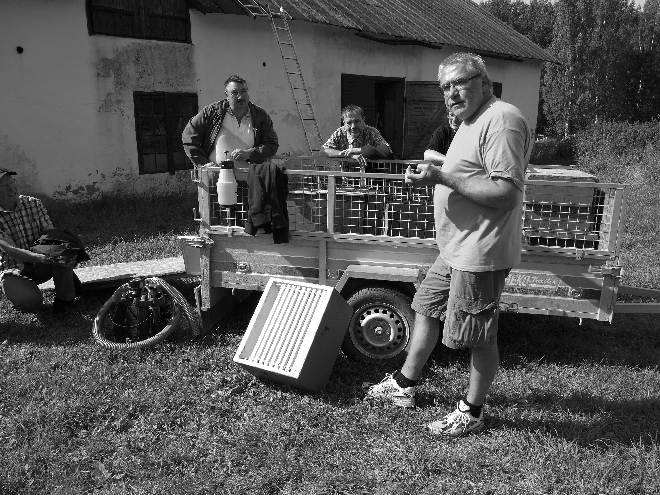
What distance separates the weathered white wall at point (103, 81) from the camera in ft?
30.3

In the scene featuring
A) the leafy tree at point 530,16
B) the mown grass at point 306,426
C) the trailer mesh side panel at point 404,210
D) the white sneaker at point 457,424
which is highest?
the leafy tree at point 530,16

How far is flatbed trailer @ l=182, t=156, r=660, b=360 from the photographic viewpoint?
377 centimetres

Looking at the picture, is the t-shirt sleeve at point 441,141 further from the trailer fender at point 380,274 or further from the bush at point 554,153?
the bush at point 554,153

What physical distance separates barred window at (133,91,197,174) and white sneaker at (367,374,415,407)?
859 centimetres

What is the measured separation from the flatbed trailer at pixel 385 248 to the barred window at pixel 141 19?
7.18m

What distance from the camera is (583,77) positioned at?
29.0 meters

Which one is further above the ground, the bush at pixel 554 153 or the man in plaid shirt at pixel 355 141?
the man in plaid shirt at pixel 355 141

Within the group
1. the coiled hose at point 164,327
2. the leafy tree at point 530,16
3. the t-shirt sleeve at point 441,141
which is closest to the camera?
the coiled hose at point 164,327

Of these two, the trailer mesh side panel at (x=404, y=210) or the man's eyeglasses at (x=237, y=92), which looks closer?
the trailer mesh side panel at (x=404, y=210)

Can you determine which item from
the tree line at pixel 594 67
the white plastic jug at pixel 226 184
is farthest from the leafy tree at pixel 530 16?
the white plastic jug at pixel 226 184

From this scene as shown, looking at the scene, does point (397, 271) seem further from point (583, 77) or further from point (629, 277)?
point (583, 77)

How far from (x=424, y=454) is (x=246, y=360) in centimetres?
133

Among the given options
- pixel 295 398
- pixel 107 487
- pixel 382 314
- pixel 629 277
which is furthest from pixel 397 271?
pixel 629 277

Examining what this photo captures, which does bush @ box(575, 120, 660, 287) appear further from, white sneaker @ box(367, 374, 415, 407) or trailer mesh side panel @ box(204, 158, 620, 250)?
white sneaker @ box(367, 374, 415, 407)
